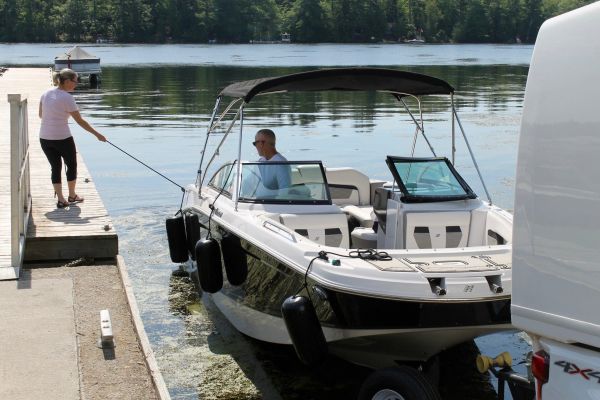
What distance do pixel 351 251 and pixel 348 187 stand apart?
3.30m

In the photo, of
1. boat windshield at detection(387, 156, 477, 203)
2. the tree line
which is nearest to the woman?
boat windshield at detection(387, 156, 477, 203)

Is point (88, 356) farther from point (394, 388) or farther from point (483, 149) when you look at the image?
point (483, 149)

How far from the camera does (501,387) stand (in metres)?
4.63

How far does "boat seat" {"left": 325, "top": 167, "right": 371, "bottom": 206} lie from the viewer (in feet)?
32.0

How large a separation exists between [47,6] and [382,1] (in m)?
60.0

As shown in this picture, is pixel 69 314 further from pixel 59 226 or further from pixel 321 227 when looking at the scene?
pixel 59 226

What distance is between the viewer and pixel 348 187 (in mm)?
9781

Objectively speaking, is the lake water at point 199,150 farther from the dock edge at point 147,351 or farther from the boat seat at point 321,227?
the boat seat at point 321,227

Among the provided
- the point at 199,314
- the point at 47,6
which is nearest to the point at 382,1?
the point at 47,6

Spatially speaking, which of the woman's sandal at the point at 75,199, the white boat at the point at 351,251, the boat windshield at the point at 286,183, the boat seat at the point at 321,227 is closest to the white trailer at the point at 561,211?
the white boat at the point at 351,251

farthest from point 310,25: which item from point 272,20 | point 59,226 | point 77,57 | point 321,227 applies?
point 321,227

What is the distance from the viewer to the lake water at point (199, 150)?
791 cm

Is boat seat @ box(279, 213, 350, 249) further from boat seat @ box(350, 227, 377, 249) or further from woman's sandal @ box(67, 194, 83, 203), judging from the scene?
woman's sandal @ box(67, 194, 83, 203)

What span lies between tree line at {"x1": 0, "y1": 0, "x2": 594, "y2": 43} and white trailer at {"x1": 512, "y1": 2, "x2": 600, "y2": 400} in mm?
155516
